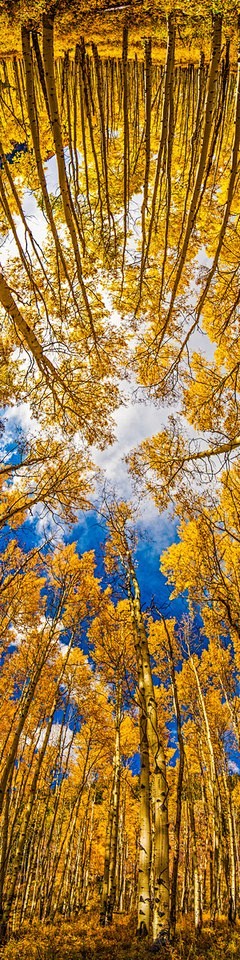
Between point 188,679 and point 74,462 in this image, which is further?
point 188,679

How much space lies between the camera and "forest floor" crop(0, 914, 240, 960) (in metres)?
5.04

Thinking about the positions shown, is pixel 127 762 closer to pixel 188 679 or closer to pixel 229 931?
pixel 188 679

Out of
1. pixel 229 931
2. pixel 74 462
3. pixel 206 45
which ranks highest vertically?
pixel 206 45

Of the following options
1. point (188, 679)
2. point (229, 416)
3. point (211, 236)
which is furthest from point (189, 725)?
point (211, 236)

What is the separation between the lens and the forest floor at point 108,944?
16.5ft

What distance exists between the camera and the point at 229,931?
8273 mm

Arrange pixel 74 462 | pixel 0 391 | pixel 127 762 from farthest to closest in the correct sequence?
pixel 127 762, pixel 74 462, pixel 0 391

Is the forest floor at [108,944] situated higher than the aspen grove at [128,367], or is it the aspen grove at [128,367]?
the aspen grove at [128,367]

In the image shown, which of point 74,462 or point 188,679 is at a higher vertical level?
point 74,462

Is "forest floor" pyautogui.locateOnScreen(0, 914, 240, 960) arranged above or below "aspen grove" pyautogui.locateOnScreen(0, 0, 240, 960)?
below

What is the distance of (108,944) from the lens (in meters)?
6.94

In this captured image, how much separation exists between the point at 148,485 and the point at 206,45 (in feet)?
17.1

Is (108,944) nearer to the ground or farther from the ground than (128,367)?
nearer to the ground

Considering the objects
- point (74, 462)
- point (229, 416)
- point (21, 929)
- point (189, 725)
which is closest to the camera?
point (229, 416)
